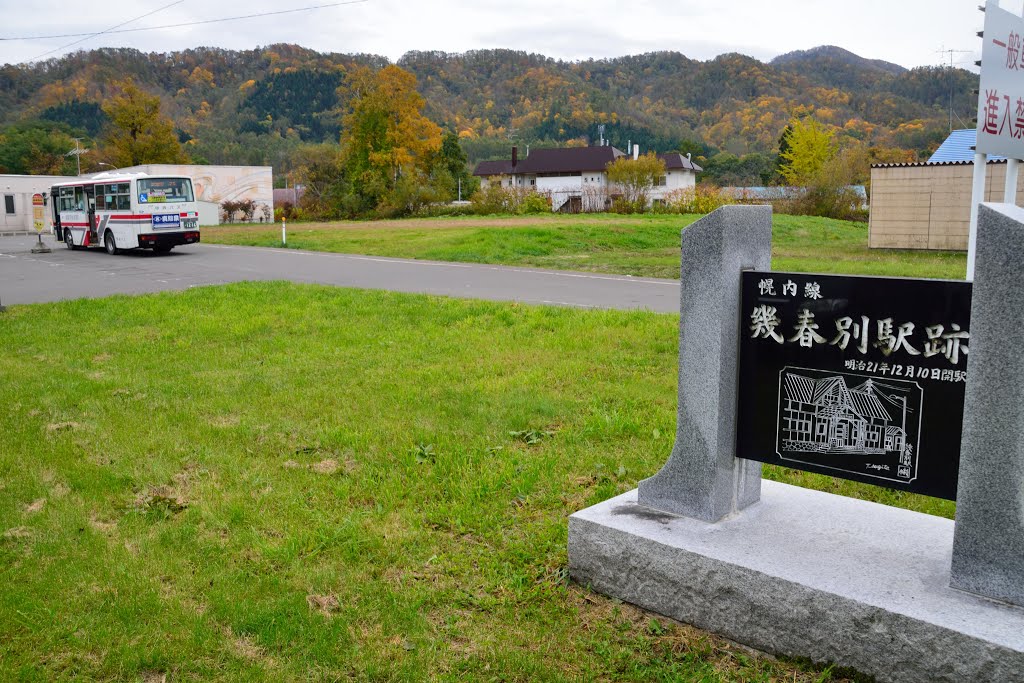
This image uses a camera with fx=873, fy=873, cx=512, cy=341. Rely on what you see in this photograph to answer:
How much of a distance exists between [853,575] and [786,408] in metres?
0.82

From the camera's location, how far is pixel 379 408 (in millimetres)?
7473

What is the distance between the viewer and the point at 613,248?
28422 mm

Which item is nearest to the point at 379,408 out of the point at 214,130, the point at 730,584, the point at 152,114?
the point at 730,584

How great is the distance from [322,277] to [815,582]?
1727 centimetres

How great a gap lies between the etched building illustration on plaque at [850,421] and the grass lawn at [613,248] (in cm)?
1457

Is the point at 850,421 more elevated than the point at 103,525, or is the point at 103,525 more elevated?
the point at 850,421

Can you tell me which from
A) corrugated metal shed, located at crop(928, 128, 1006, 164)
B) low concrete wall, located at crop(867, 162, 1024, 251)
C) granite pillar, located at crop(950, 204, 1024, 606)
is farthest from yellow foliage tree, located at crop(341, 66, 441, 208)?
granite pillar, located at crop(950, 204, 1024, 606)

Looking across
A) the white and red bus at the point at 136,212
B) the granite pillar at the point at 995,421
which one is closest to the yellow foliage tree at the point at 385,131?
the white and red bus at the point at 136,212

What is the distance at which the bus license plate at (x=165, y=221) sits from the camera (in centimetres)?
2892

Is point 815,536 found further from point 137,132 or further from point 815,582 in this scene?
point 137,132

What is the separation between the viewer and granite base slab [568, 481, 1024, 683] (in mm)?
3250

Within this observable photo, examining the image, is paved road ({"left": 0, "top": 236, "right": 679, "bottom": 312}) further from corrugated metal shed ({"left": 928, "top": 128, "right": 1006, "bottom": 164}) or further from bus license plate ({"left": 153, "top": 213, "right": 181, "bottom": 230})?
corrugated metal shed ({"left": 928, "top": 128, "right": 1006, "bottom": 164})

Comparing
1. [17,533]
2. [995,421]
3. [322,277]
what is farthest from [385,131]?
[995,421]

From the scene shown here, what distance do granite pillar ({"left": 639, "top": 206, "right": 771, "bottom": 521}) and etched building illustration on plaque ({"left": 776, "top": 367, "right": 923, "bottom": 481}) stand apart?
27cm
